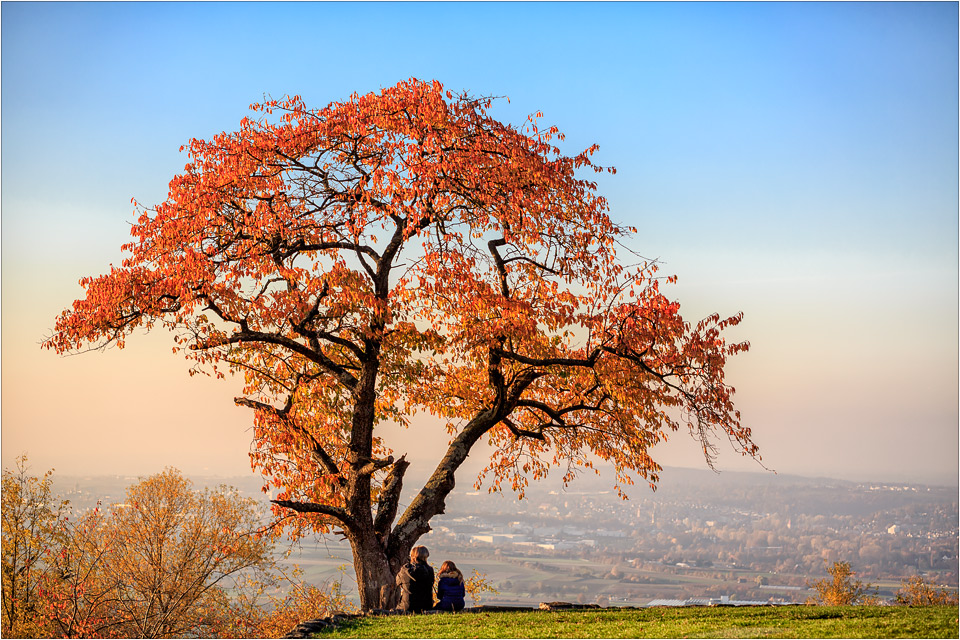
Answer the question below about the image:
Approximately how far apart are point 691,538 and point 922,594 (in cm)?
4495

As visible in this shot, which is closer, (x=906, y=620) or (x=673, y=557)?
(x=906, y=620)

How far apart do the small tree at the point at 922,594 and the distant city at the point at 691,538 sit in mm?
20239

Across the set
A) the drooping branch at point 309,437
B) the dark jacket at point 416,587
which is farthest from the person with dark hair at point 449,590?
the drooping branch at point 309,437

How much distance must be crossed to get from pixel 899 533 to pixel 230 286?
2771 inches

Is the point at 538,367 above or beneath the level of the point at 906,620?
above

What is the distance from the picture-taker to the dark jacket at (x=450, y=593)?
15398mm

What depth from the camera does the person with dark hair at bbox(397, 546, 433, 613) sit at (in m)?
15.4

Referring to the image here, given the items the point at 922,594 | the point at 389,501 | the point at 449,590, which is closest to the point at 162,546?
the point at 389,501

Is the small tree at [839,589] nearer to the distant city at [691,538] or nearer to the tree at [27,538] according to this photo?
the distant city at [691,538]

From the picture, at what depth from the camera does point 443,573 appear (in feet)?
51.3

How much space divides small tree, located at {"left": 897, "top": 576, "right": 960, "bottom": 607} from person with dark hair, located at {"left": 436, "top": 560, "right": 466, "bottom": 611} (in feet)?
61.7

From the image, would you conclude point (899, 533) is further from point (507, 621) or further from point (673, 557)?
point (507, 621)

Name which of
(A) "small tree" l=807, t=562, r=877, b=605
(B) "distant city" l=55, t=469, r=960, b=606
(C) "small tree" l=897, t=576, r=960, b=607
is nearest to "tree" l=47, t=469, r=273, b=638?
(A) "small tree" l=807, t=562, r=877, b=605

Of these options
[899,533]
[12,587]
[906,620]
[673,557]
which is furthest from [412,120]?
[899,533]
